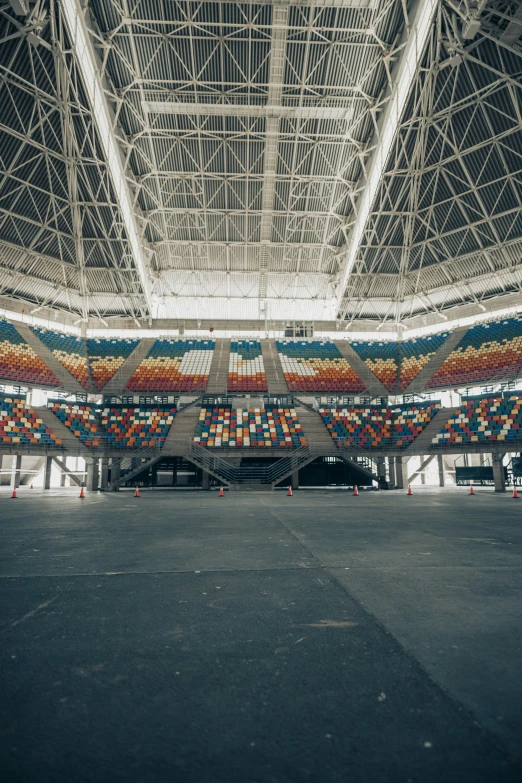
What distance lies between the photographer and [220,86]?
2486 cm

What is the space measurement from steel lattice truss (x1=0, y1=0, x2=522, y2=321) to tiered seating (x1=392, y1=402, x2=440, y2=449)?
985cm

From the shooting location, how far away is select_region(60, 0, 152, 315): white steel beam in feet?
66.2

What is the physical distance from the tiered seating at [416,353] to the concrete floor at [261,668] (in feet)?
101

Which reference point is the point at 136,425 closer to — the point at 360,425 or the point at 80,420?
the point at 80,420

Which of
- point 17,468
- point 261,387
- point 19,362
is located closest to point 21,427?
point 17,468

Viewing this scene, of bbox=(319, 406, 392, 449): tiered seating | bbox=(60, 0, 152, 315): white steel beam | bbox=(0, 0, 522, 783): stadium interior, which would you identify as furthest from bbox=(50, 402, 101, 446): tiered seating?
bbox=(319, 406, 392, 449): tiered seating

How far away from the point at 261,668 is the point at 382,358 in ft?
123

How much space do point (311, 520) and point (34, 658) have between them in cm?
912

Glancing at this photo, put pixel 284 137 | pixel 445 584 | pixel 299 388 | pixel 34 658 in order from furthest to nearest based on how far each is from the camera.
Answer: pixel 299 388, pixel 284 137, pixel 445 584, pixel 34 658

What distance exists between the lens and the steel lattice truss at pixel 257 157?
21.9 m

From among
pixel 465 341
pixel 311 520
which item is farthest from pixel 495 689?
pixel 465 341

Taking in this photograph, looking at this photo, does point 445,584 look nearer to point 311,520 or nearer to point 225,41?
point 311,520

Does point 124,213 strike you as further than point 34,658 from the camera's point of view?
Yes

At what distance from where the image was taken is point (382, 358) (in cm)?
3844
